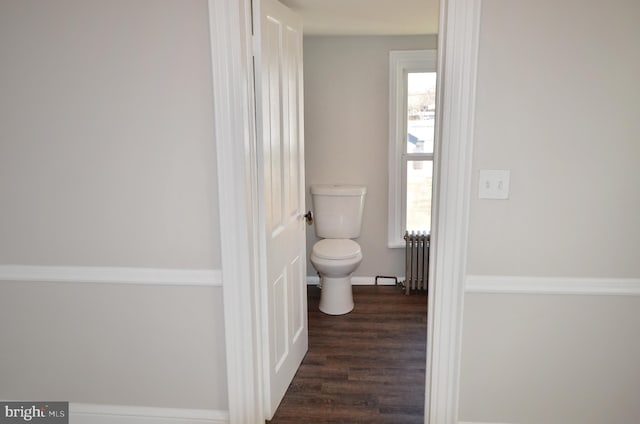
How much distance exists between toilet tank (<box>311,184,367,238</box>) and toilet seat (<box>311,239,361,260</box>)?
0.56ft

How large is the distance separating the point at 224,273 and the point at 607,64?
5.47 feet

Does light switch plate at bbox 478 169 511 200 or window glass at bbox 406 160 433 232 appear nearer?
light switch plate at bbox 478 169 511 200

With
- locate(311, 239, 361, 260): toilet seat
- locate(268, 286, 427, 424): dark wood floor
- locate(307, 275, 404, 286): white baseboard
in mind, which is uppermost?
locate(311, 239, 361, 260): toilet seat

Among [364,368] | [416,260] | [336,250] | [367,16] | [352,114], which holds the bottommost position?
[364,368]

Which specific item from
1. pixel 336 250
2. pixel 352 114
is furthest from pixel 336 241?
pixel 352 114

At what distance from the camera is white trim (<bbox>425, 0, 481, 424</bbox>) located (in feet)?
5.33

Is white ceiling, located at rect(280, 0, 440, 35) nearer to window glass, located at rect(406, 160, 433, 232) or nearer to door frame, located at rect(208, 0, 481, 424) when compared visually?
door frame, located at rect(208, 0, 481, 424)

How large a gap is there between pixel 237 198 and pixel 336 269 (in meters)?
1.48

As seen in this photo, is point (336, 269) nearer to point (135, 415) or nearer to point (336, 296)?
point (336, 296)

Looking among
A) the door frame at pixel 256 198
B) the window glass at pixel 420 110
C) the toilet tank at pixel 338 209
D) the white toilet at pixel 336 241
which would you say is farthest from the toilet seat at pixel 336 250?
the door frame at pixel 256 198

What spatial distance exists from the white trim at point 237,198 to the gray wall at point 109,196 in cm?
6

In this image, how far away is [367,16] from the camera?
111 inches

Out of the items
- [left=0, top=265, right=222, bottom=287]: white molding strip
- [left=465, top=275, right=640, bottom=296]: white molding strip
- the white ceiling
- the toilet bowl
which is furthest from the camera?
the toilet bowl

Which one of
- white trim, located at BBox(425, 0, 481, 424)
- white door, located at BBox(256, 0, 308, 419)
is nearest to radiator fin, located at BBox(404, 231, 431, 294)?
white door, located at BBox(256, 0, 308, 419)
